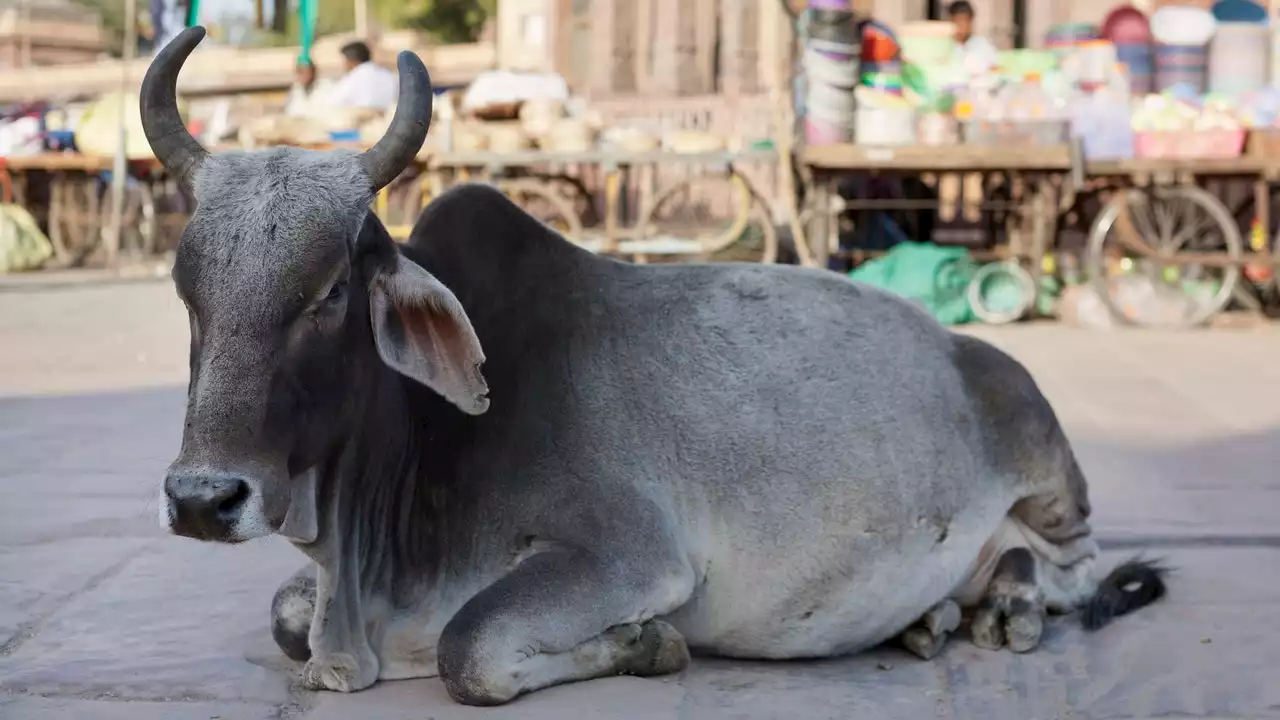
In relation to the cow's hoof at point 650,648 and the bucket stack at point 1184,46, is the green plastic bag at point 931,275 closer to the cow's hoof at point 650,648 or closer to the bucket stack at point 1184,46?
the bucket stack at point 1184,46

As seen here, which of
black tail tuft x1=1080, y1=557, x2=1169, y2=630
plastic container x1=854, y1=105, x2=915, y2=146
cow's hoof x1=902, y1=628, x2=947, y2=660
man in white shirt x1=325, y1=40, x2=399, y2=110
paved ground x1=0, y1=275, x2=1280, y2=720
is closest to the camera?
paved ground x1=0, y1=275, x2=1280, y2=720

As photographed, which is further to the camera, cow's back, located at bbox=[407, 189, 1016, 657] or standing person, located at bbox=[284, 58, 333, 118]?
standing person, located at bbox=[284, 58, 333, 118]

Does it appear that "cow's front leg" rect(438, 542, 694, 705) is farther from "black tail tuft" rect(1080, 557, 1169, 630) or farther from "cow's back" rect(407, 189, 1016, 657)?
"black tail tuft" rect(1080, 557, 1169, 630)

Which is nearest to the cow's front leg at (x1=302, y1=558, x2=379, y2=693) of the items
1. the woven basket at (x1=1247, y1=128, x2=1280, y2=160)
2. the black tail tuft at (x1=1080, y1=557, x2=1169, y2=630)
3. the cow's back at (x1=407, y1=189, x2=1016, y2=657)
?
the cow's back at (x1=407, y1=189, x2=1016, y2=657)

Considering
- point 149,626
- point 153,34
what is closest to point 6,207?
point 153,34

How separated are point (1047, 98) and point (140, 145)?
10101 mm

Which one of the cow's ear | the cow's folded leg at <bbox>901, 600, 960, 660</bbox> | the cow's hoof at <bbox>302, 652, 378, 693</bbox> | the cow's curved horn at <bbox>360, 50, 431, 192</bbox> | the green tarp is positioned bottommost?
the green tarp

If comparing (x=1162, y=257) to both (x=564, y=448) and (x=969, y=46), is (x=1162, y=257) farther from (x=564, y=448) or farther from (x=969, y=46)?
(x=564, y=448)

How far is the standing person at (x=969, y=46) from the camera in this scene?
35.0ft

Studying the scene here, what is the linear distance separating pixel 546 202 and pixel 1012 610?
8644mm

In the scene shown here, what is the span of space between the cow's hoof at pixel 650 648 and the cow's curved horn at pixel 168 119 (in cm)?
123

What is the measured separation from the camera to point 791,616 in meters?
3.23

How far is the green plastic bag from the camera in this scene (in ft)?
32.4

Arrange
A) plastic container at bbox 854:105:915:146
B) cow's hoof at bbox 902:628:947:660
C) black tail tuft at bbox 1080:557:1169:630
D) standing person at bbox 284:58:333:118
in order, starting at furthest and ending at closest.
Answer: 1. standing person at bbox 284:58:333:118
2. plastic container at bbox 854:105:915:146
3. black tail tuft at bbox 1080:557:1169:630
4. cow's hoof at bbox 902:628:947:660
